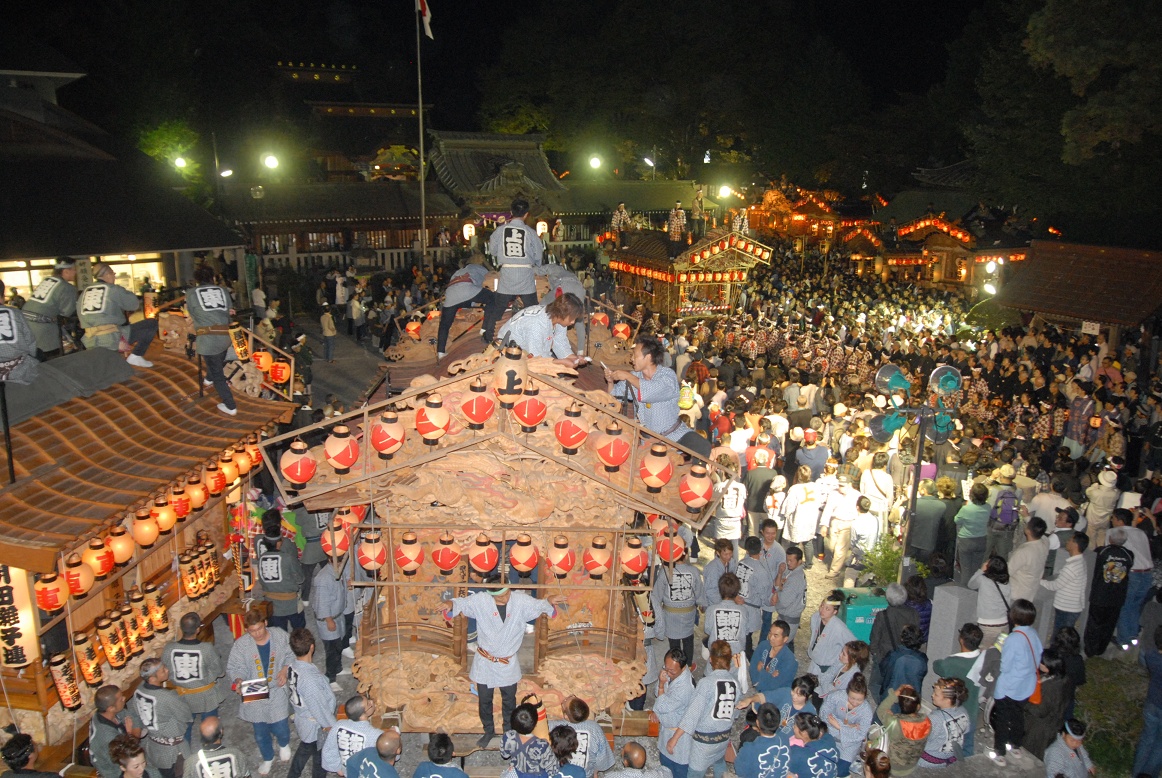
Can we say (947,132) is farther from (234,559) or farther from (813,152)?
A: (234,559)

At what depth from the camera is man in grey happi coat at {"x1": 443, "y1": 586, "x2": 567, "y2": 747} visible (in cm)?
731

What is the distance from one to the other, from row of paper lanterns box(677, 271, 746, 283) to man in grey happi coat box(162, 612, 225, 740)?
19.9 m

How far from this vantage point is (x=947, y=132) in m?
44.2

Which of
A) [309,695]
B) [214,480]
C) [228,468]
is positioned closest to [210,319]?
[228,468]

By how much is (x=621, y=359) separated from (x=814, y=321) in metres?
14.0

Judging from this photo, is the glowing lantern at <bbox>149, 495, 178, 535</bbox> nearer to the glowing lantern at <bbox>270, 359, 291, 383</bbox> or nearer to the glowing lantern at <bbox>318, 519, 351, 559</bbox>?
the glowing lantern at <bbox>318, 519, 351, 559</bbox>

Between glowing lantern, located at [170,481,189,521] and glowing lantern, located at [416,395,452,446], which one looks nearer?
glowing lantern, located at [416,395,452,446]

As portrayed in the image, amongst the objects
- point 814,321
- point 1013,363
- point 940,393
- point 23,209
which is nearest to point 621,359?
point 940,393

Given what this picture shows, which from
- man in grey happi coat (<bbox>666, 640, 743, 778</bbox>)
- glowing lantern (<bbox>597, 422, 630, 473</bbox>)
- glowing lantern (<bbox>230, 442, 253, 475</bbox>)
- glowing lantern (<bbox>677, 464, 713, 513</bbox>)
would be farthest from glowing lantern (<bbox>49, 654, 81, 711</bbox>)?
glowing lantern (<bbox>677, 464, 713, 513</bbox>)

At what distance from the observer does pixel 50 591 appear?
7.59 meters

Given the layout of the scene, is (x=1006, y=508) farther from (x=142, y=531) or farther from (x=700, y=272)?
(x=700, y=272)

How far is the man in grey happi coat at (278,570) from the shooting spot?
9.06 meters

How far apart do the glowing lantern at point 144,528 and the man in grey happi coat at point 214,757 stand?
3134 mm

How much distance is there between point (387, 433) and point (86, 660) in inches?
166
